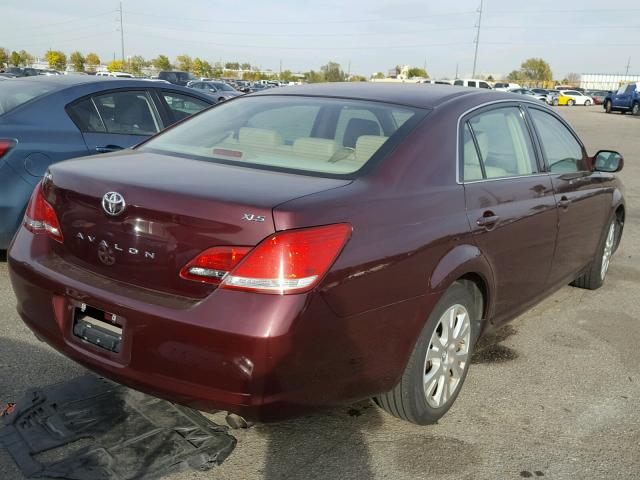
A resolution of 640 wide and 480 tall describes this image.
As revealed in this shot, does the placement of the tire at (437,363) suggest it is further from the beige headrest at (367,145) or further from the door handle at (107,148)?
the door handle at (107,148)

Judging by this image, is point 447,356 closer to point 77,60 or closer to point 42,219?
point 42,219

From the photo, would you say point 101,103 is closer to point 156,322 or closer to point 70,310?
point 70,310

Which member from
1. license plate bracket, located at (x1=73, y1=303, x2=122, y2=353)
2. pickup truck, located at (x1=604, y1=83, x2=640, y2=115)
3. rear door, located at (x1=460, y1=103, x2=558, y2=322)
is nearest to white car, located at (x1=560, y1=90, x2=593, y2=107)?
pickup truck, located at (x1=604, y1=83, x2=640, y2=115)

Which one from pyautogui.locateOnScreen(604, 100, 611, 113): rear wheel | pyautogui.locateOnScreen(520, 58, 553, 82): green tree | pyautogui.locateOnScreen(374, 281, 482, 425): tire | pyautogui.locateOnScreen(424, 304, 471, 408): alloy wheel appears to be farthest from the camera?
pyautogui.locateOnScreen(520, 58, 553, 82): green tree

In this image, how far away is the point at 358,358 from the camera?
2406 millimetres

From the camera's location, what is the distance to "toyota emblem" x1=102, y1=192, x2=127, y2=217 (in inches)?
94.4

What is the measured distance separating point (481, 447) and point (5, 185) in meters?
3.78

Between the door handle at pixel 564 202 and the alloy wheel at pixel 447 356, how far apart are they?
1.24 metres

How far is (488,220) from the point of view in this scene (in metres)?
3.10

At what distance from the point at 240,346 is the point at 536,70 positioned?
12198 cm

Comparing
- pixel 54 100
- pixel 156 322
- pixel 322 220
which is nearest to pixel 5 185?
pixel 54 100

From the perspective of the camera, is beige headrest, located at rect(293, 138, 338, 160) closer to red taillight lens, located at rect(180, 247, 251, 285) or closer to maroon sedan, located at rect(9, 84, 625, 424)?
maroon sedan, located at rect(9, 84, 625, 424)

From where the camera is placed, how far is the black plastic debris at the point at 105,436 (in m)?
2.49

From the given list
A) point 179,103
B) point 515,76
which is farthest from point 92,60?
point 179,103
